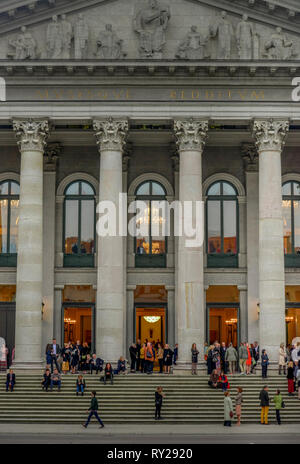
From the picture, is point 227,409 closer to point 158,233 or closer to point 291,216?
point 158,233

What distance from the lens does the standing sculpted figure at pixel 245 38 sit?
40.8 m

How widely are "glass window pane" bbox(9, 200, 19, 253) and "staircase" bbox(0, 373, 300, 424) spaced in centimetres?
1006

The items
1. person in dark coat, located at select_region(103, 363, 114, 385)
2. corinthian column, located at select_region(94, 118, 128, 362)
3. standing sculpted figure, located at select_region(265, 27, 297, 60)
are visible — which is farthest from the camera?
standing sculpted figure, located at select_region(265, 27, 297, 60)

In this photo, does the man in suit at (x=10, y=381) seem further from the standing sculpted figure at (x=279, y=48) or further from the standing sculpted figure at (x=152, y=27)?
the standing sculpted figure at (x=279, y=48)

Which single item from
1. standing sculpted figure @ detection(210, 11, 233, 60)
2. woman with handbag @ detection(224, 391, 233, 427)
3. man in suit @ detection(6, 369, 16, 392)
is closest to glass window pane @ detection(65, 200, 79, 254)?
man in suit @ detection(6, 369, 16, 392)

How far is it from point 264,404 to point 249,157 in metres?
17.5

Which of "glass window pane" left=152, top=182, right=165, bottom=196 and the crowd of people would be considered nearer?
the crowd of people

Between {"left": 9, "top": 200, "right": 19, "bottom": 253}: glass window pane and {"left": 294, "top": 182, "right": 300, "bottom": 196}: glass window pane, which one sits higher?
{"left": 294, "top": 182, "right": 300, "bottom": 196}: glass window pane

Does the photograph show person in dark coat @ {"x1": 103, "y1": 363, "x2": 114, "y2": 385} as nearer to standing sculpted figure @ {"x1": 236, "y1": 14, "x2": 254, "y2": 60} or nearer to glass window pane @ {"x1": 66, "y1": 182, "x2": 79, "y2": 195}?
glass window pane @ {"x1": 66, "y1": 182, "x2": 79, "y2": 195}

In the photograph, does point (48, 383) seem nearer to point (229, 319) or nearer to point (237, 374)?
point (237, 374)

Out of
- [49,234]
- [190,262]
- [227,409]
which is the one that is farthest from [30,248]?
[227,409]

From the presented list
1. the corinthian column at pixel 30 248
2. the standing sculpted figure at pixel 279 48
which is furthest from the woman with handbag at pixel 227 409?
the standing sculpted figure at pixel 279 48

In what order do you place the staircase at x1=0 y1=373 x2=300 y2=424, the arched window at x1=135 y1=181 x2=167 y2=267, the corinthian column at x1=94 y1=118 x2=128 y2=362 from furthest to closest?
the arched window at x1=135 y1=181 x2=167 y2=267, the corinthian column at x1=94 y1=118 x2=128 y2=362, the staircase at x1=0 y1=373 x2=300 y2=424

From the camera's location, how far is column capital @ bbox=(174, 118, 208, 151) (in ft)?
136
